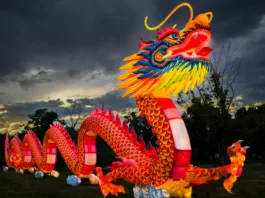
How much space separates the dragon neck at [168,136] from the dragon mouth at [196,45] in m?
0.91

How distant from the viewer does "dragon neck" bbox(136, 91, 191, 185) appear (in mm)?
5422

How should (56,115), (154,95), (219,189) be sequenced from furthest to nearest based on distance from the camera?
(56,115) → (219,189) → (154,95)

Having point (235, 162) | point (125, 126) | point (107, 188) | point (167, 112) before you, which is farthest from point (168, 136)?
point (107, 188)

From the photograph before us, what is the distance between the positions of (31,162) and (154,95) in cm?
1082

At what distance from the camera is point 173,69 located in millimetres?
5504

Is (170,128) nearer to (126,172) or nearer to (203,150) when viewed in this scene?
(126,172)

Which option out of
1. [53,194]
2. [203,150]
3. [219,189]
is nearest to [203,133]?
[203,150]

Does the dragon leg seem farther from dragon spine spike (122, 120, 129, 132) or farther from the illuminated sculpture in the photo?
dragon spine spike (122, 120, 129, 132)

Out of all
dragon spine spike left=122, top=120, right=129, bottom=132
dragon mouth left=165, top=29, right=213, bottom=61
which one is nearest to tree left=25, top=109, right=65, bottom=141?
dragon spine spike left=122, top=120, right=129, bottom=132

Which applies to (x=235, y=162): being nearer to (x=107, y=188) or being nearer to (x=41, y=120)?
(x=107, y=188)

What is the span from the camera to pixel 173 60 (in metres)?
5.52

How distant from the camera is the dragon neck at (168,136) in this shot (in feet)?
17.8

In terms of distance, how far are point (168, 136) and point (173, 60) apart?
4.16ft

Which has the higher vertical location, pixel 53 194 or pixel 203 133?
pixel 203 133
